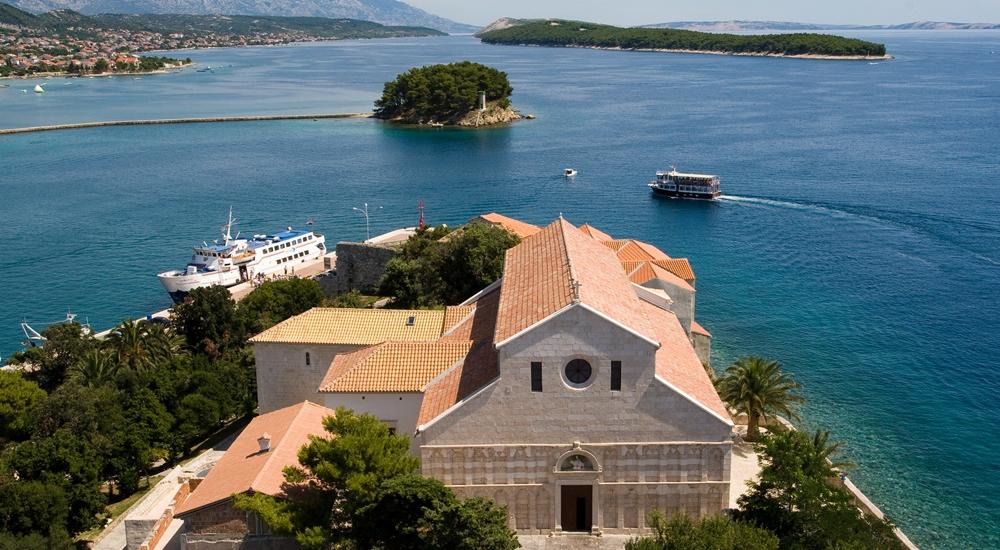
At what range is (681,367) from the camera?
2994cm

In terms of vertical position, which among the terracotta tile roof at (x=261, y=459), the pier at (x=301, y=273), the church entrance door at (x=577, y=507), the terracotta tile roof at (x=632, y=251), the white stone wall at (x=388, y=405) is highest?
the terracotta tile roof at (x=632, y=251)

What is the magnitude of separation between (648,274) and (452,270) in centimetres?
1208

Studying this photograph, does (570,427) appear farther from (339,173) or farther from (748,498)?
(339,173)

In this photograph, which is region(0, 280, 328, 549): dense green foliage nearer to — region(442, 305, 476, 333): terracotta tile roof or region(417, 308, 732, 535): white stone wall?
region(442, 305, 476, 333): terracotta tile roof

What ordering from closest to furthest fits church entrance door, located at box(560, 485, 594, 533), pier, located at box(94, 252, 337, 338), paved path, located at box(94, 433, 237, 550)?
1. church entrance door, located at box(560, 485, 594, 533)
2. paved path, located at box(94, 433, 237, 550)
3. pier, located at box(94, 252, 337, 338)

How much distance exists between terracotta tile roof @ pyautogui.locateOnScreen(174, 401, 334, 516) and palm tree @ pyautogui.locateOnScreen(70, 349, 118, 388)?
13.8 metres

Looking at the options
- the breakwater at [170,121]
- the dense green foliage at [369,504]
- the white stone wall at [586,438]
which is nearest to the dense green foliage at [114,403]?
the dense green foliage at [369,504]

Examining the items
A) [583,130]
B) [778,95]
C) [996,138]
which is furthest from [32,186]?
[778,95]

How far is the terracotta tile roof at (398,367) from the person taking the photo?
32.2m

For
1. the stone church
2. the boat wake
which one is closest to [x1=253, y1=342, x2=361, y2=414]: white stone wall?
the stone church

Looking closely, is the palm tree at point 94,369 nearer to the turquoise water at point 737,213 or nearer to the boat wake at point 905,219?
the turquoise water at point 737,213

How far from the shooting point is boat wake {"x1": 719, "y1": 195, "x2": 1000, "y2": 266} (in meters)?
76.6

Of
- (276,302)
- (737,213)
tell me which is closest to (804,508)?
(276,302)

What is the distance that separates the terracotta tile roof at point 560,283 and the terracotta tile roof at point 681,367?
1.47m
